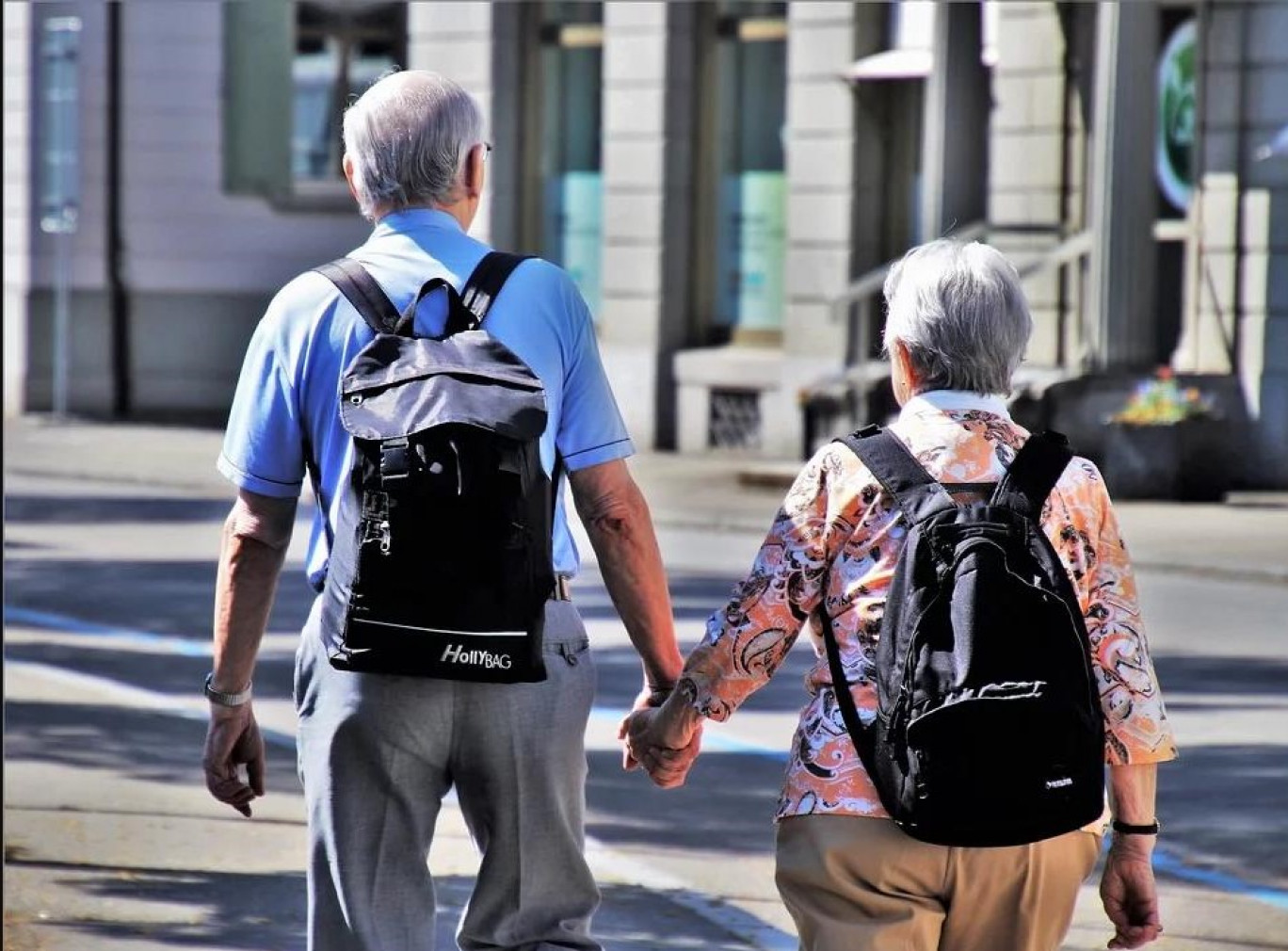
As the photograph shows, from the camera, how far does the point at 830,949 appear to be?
3561mm

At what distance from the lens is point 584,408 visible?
12.9 feet

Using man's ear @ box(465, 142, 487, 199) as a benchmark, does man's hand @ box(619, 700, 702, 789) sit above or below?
below

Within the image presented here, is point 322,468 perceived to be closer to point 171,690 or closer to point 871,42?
point 171,690

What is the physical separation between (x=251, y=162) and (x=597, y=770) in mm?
20644

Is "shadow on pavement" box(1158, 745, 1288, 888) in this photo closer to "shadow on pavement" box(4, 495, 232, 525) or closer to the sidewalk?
the sidewalk

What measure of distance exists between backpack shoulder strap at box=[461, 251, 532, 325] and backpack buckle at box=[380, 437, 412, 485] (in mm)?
263

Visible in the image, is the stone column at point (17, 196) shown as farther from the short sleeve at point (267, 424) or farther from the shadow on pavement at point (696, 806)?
the short sleeve at point (267, 424)

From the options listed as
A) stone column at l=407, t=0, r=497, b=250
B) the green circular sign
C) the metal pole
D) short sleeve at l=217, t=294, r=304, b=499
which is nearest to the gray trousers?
short sleeve at l=217, t=294, r=304, b=499

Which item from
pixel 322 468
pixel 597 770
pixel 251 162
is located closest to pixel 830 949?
pixel 322 468

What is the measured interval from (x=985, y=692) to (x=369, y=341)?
3.48ft

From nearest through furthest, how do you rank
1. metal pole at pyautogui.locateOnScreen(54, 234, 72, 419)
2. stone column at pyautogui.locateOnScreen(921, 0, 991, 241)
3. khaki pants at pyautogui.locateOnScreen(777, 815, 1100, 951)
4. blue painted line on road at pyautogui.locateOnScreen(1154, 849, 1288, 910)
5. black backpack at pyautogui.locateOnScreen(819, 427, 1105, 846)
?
black backpack at pyautogui.locateOnScreen(819, 427, 1105, 846) < khaki pants at pyautogui.locateOnScreen(777, 815, 1100, 951) < blue painted line on road at pyautogui.locateOnScreen(1154, 849, 1288, 910) < stone column at pyautogui.locateOnScreen(921, 0, 991, 241) < metal pole at pyautogui.locateOnScreen(54, 234, 72, 419)

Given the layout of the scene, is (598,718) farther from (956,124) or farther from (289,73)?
(289,73)

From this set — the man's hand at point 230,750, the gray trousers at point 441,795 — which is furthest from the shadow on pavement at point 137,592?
the gray trousers at point 441,795

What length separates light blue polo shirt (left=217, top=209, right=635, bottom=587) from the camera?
12.6ft
